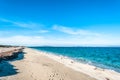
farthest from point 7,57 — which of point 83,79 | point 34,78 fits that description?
point 83,79

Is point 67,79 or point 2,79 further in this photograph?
point 67,79

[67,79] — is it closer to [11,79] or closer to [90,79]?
[90,79]

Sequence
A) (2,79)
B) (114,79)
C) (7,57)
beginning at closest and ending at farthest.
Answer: (2,79) < (114,79) < (7,57)

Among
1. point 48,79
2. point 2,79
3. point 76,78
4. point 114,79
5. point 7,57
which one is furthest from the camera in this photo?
A: point 7,57

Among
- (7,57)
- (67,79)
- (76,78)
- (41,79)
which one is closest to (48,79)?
(41,79)

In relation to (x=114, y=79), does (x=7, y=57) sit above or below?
above

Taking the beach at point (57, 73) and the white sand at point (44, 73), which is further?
the beach at point (57, 73)

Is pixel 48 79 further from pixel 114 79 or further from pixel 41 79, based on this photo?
pixel 114 79

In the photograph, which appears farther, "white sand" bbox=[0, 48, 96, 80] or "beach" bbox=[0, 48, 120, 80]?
"beach" bbox=[0, 48, 120, 80]

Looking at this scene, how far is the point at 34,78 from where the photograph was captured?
13.6 metres

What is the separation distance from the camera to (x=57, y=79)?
13.4 metres

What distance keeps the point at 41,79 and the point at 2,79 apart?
294 centimetres

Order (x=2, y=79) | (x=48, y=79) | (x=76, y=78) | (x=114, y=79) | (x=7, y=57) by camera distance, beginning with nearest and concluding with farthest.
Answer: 1. (x=2, y=79)
2. (x=48, y=79)
3. (x=76, y=78)
4. (x=114, y=79)
5. (x=7, y=57)

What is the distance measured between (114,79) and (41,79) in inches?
273
